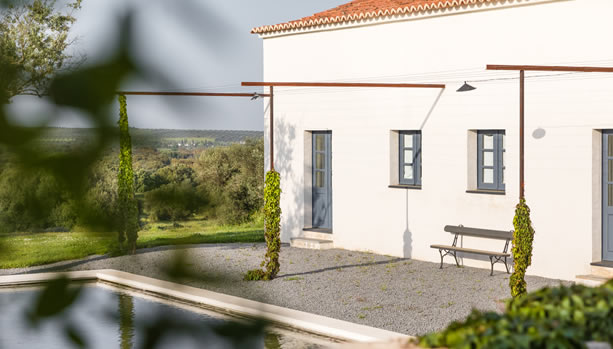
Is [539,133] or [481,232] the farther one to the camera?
[481,232]

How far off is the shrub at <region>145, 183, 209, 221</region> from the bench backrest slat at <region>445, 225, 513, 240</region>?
9.95 metres

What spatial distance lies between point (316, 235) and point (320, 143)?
1.62m

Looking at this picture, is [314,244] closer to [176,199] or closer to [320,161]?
[320,161]

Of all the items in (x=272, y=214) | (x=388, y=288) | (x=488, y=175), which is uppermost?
(x=488, y=175)

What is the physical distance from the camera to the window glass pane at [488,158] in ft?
36.1

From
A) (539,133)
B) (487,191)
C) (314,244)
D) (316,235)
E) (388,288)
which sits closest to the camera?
(388,288)

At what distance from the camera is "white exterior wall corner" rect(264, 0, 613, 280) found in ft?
31.9

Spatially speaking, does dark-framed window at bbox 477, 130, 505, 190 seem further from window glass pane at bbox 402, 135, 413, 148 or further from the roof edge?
the roof edge

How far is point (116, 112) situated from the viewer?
672mm

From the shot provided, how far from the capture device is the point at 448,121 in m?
11.3

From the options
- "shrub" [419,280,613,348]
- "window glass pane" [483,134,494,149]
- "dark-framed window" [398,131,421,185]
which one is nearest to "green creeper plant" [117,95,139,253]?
"shrub" [419,280,613,348]

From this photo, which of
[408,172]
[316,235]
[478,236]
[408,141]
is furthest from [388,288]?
[316,235]

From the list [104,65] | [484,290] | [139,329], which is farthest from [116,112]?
[484,290]

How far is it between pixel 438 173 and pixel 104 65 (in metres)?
11.0
